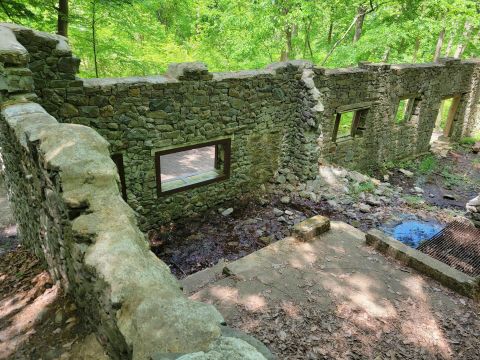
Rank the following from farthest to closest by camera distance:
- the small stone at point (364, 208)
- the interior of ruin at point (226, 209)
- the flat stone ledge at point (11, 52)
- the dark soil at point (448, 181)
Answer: the dark soil at point (448, 181), the small stone at point (364, 208), the flat stone ledge at point (11, 52), the interior of ruin at point (226, 209)

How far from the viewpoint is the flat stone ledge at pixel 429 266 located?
413 cm

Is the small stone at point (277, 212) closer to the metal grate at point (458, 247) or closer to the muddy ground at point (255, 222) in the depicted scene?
the muddy ground at point (255, 222)

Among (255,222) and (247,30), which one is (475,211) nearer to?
(255,222)

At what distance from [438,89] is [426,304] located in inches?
411

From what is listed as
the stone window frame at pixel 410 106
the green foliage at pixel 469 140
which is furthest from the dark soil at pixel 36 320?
the green foliage at pixel 469 140

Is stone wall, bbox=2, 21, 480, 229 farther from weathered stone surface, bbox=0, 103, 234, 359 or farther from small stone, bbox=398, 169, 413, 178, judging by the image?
weathered stone surface, bbox=0, 103, 234, 359

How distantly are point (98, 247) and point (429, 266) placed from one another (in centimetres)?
425

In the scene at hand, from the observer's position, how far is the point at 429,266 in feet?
14.7

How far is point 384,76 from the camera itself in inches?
380

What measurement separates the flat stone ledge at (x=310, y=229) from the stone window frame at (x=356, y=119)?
4550mm

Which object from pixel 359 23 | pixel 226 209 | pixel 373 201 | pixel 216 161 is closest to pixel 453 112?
pixel 359 23

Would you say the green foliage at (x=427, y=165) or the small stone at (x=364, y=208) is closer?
the small stone at (x=364, y=208)

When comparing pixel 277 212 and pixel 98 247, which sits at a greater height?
pixel 98 247

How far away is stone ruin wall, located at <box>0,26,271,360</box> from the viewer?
1538mm
